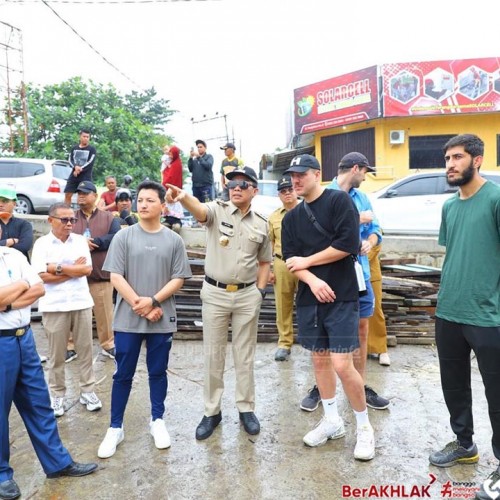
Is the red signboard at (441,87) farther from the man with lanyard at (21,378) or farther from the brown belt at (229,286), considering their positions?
the man with lanyard at (21,378)

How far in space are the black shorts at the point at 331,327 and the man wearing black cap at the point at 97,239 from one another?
249cm

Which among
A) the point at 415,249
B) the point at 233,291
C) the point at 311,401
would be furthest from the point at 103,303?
the point at 415,249

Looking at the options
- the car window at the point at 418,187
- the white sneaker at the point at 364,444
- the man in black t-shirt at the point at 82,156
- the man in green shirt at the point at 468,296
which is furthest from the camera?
the car window at the point at 418,187

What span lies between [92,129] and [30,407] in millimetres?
22381

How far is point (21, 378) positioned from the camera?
275cm

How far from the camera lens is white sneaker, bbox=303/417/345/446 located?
320cm

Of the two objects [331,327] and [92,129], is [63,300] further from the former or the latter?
[92,129]

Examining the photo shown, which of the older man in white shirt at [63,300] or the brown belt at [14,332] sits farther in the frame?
the older man in white shirt at [63,300]

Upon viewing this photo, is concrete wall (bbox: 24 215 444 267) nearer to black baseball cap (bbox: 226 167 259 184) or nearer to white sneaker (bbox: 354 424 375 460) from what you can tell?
black baseball cap (bbox: 226 167 259 184)

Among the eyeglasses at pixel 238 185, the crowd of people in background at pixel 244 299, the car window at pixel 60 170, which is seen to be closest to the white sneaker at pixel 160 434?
the crowd of people in background at pixel 244 299

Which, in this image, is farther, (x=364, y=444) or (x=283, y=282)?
(x=283, y=282)

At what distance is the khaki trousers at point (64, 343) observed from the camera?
12.2 feet

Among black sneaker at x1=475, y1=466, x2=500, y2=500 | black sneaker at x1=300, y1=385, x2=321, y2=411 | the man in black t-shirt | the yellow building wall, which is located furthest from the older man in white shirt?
the yellow building wall

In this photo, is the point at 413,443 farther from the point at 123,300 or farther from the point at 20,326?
the point at 20,326
